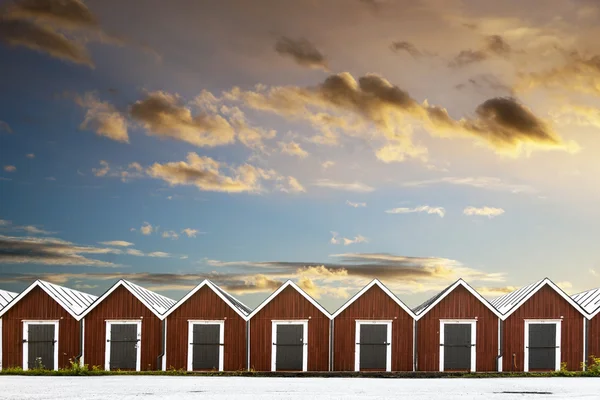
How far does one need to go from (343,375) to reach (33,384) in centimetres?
1551

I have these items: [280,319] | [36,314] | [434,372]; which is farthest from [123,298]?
[434,372]

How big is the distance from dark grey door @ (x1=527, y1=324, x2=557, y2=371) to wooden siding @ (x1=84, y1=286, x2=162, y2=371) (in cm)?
2105

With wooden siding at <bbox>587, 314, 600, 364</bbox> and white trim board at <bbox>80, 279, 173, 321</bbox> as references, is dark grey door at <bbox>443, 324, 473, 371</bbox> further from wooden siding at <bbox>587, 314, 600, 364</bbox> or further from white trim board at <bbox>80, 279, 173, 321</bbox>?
white trim board at <bbox>80, 279, 173, 321</bbox>

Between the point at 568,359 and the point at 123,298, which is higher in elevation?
the point at 123,298

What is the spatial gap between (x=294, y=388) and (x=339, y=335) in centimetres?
1338

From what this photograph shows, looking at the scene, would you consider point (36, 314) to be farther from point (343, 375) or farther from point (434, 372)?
point (434, 372)

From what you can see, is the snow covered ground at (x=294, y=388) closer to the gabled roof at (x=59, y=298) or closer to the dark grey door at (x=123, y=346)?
the dark grey door at (x=123, y=346)

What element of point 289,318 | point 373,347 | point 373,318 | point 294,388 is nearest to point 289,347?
point 289,318

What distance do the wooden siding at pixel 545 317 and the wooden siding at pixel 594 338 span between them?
46 cm

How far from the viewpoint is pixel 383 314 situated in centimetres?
4638

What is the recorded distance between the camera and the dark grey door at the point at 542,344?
151 feet

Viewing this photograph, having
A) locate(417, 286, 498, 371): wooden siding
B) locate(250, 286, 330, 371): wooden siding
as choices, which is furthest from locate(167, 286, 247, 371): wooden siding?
locate(417, 286, 498, 371): wooden siding

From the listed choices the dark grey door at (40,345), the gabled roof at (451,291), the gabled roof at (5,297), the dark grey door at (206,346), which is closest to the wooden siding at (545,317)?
the gabled roof at (451,291)

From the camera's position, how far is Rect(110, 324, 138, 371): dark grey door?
47062 mm
